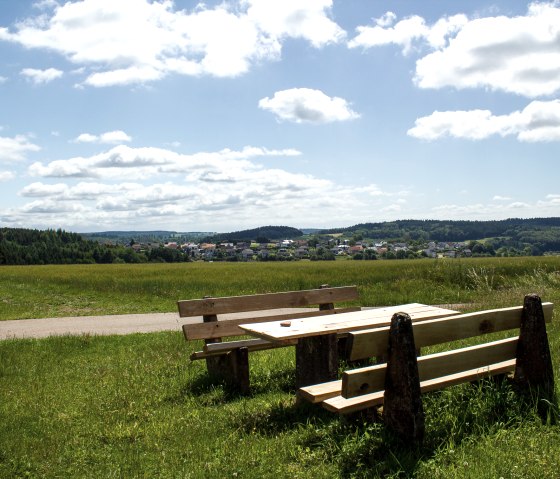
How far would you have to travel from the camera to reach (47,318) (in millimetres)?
14562

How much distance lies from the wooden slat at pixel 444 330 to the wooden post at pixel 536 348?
104 mm

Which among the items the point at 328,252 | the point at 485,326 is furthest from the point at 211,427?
the point at 328,252

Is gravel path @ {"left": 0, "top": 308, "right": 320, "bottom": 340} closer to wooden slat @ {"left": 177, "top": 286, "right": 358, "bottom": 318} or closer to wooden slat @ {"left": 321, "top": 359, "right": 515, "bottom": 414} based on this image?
wooden slat @ {"left": 177, "top": 286, "right": 358, "bottom": 318}

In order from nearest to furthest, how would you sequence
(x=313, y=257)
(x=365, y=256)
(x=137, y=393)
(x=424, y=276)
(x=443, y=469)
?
(x=443, y=469), (x=137, y=393), (x=424, y=276), (x=365, y=256), (x=313, y=257)

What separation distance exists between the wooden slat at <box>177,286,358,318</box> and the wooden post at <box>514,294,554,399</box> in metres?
3.18

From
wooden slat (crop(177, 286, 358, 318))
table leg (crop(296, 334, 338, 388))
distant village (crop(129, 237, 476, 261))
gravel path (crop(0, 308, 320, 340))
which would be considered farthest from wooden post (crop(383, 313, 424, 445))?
distant village (crop(129, 237, 476, 261))

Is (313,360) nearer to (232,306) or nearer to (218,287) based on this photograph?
(232,306)

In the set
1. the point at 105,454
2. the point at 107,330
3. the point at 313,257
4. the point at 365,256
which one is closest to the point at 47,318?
the point at 107,330

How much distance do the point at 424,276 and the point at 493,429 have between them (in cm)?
1720

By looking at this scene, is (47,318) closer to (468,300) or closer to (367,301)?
(367,301)

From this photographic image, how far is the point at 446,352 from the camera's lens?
4.07 metres

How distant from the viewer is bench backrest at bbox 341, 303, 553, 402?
370 cm

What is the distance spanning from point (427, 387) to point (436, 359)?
0.72 ft

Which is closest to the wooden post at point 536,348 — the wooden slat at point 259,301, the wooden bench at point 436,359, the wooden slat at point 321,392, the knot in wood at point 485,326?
the wooden bench at point 436,359
